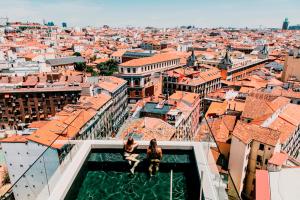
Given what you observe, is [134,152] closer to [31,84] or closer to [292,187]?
[292,187]

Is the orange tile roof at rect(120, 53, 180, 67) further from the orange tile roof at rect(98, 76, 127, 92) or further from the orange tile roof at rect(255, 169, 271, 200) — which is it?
the orange tile roof at rect(255, 169, 271, 200)

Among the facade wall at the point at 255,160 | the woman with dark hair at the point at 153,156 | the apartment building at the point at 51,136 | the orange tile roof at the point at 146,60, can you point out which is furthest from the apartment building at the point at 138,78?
the woman with dark hair at the point at 153,156

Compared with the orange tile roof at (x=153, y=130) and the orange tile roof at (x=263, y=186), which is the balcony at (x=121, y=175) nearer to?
the orange tile roof at (x=263, y=186)

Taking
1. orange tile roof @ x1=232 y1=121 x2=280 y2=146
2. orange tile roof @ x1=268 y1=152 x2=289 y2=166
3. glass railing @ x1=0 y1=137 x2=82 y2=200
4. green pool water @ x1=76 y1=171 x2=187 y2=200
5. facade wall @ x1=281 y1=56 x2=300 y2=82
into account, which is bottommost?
orange tile roof @ x1=268 y1=152 x2=289 y2=166

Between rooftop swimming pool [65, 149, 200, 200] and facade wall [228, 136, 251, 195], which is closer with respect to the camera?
rooftop swimming pool [65, 149, 200, 200]

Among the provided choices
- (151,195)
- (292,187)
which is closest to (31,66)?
(292,187)

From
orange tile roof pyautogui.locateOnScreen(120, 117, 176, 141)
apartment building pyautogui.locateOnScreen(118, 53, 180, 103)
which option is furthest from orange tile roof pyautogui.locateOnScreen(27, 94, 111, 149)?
apartment building pyautogui.locateOnScreen(118, 53, 180, 103)

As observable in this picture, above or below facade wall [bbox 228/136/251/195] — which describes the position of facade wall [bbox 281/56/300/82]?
above
